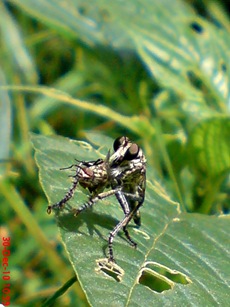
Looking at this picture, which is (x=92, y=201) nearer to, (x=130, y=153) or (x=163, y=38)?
(x=130, y=153)

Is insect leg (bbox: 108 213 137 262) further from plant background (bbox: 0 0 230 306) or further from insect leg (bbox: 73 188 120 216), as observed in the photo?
plant background (bbox: 0 0 230 306)

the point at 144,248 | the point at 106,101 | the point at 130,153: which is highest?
the point at 130,153

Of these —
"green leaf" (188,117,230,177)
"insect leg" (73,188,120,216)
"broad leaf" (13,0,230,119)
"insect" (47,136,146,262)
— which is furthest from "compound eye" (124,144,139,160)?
"broad leaf" (13,0,230,119)

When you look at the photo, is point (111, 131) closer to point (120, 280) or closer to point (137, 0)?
point (137, 0)

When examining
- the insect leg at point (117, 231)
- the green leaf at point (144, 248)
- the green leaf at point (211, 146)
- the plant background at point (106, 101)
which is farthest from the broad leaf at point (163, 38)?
the insect leg at point (117, 231)

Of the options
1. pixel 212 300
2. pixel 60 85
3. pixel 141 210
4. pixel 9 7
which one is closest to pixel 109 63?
pixel 60 85

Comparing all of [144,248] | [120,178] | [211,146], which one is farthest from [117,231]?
[211,146]

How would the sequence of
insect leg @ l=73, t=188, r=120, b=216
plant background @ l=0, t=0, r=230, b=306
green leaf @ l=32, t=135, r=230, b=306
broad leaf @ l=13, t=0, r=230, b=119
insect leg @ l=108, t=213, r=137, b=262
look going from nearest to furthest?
green leaf @ l=32, t=135, r=230, b=306, insect leg @ l=108, t=213, r=137, b=262, insect leg @ l=73, t=188, r=120, b=216, plant background @ l=0, t=0, r=230, b=306, broad leaf @ l=13, t=0, r=230, b=119

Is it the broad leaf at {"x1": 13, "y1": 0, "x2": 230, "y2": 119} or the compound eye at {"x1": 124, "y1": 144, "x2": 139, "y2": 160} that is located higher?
the compound eye at {"x1": 124, "y1": 144, "x2": 139, "y2": 160}
